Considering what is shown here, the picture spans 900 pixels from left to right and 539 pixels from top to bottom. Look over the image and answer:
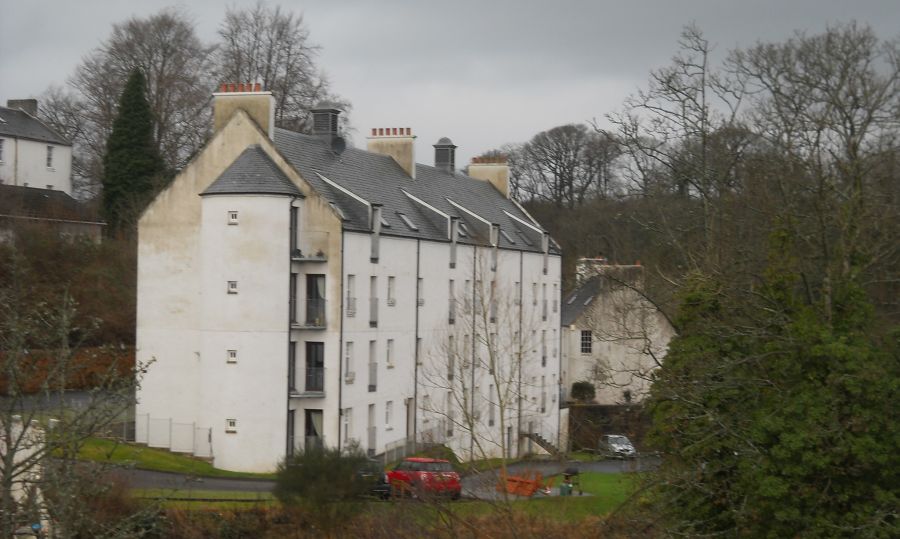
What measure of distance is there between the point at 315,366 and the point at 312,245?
410 cm

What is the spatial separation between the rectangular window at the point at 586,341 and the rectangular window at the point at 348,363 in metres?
30.0

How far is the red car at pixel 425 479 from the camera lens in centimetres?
2880

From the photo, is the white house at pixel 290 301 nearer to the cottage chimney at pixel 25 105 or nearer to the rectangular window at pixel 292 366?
the rectangular window at pixel 292 366

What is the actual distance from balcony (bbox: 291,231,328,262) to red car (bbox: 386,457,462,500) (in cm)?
846

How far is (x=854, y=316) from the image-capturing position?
22703mm

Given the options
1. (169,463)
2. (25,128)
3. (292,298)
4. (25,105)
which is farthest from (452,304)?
(25,105)

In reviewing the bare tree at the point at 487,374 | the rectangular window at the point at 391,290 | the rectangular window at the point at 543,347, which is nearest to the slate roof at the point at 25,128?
the rectangular window at the point at 543,347

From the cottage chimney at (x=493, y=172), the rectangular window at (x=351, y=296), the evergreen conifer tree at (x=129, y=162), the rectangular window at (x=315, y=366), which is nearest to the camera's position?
the rectangular window at (x=315, y=366)

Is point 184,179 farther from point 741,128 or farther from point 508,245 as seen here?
point 741,128

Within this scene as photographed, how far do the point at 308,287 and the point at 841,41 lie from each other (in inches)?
808

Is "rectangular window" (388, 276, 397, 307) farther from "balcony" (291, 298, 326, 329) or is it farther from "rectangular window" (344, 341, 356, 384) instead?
"balcony" (291, 298, 326, 329)

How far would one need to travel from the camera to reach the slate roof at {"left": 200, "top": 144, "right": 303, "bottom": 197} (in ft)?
131

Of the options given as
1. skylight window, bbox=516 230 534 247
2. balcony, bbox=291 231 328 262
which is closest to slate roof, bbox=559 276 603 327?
skylight window, bbox=516 230 534 247

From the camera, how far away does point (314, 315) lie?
135ft
